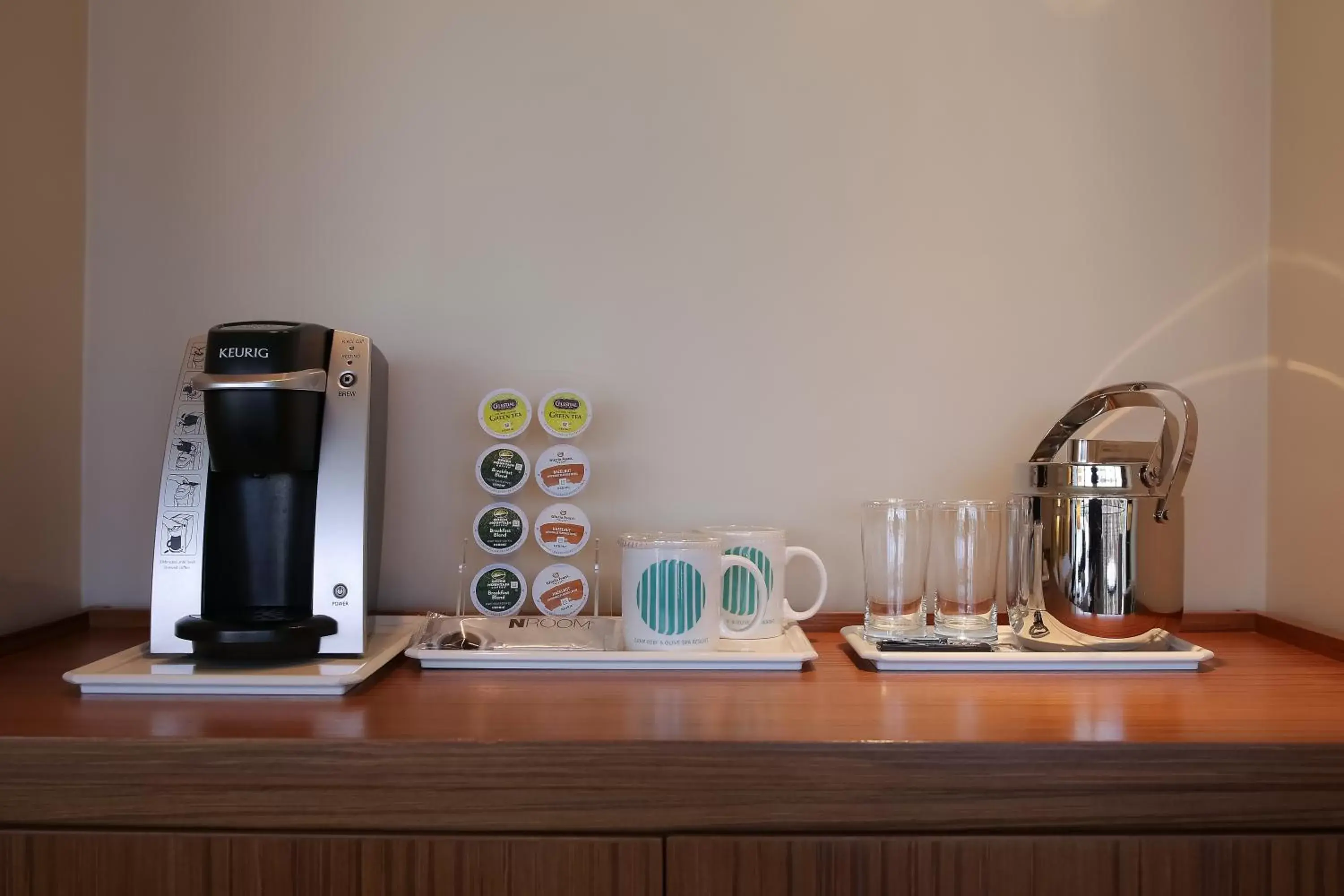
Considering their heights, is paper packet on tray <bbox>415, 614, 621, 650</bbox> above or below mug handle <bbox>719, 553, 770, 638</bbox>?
below

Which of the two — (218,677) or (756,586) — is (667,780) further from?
(218,677)

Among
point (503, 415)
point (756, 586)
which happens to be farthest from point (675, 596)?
point (503, 415)

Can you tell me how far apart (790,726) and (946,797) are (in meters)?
0.13

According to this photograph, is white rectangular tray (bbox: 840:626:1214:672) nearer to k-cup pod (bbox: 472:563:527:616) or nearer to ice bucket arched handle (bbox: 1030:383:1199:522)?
ice bucket arched handle (bbox: 1030:383:1199:522)

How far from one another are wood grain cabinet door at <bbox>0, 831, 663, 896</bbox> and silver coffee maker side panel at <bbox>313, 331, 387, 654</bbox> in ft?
0.84

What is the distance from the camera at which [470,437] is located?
3.99ft

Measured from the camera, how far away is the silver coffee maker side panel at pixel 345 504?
0.95 metres

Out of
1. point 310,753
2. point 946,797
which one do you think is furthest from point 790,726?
point 310,753

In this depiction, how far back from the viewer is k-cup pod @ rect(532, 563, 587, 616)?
1112mm

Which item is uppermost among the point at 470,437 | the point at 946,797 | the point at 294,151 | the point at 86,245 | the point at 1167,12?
the point at 1167,12

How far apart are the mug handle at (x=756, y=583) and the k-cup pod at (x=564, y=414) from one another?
0.81ft

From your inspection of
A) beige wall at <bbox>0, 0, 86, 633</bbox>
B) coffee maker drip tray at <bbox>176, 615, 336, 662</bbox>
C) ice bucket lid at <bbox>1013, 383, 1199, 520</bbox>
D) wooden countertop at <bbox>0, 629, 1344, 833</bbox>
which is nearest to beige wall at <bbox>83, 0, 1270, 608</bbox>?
beige wall at <bbox>0, 0, 86, 633</bbox>

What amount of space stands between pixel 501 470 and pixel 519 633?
20 cm

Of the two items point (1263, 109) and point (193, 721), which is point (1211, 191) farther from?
point (193, 721)
